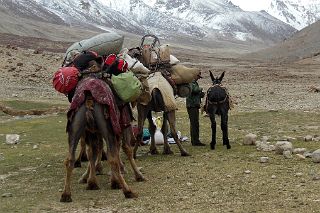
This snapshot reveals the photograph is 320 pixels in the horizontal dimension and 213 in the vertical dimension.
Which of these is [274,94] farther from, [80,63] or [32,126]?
[80,63]

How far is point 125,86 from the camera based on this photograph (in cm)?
898

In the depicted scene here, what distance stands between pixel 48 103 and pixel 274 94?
12.3 meters

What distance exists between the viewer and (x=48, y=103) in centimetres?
2333

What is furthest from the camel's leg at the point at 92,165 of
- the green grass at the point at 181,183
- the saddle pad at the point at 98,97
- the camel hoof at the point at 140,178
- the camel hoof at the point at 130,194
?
the saddle pad at the point at 98,97

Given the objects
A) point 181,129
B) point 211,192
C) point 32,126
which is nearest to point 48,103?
point 32,126

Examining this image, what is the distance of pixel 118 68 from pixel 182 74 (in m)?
3.48

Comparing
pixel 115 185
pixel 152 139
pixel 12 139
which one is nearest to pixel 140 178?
pixel 115 185

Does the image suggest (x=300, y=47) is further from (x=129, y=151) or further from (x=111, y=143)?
(x=111, y=143)

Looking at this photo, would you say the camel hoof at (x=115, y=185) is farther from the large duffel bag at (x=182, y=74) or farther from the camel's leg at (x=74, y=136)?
the large duffel bag at (x=182, y=74)

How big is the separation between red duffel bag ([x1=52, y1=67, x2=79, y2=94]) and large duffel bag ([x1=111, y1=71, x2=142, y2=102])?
590mm

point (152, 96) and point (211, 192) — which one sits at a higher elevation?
point (152, 96)

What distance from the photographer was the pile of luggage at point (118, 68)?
352 inches

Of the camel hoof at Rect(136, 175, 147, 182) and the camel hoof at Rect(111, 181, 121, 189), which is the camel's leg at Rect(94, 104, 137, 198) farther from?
the camel hoof at Rect(136, 175, 147, 182)

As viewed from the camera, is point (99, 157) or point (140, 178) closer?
point (140, 178)
